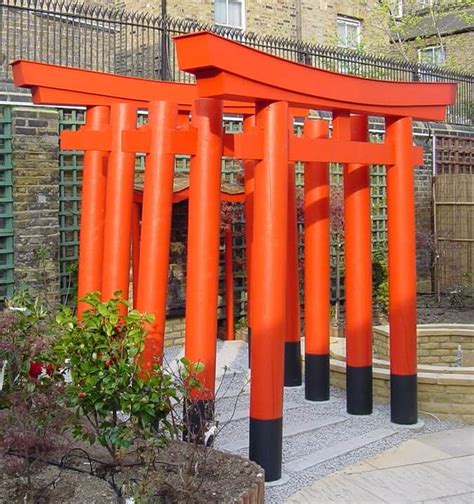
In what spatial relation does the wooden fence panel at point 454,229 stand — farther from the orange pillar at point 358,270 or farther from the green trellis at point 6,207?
the green trellis at point 6,207

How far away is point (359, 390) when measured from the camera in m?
6.56

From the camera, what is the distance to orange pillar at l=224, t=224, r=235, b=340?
1045cm

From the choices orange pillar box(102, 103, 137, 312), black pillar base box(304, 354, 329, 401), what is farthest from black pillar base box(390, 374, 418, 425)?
orange pillar box(102, 103, 137, 312)

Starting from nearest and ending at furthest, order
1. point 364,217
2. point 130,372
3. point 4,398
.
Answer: point 130,372 < point 4,398 < point 364,217

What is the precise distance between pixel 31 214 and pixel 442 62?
1423 cm

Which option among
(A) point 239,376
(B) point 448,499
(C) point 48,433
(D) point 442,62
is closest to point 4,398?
→ (C) point 48,433

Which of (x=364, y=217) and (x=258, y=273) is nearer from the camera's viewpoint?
(x=258, y=273)

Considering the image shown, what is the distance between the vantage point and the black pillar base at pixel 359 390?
6.52m

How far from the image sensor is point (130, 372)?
13.4 ft

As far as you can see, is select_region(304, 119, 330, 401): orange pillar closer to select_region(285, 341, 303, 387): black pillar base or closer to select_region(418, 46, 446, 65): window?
select_region(285, 341, 303, 387): black pillar base

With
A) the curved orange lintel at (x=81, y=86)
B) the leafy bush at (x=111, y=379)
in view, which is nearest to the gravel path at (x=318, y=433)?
the leafy bush at (x=111, y=379)

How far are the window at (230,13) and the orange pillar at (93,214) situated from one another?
34.0 ft

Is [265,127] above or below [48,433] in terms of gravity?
above

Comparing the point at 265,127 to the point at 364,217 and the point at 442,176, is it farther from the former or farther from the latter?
the point at 442,176
